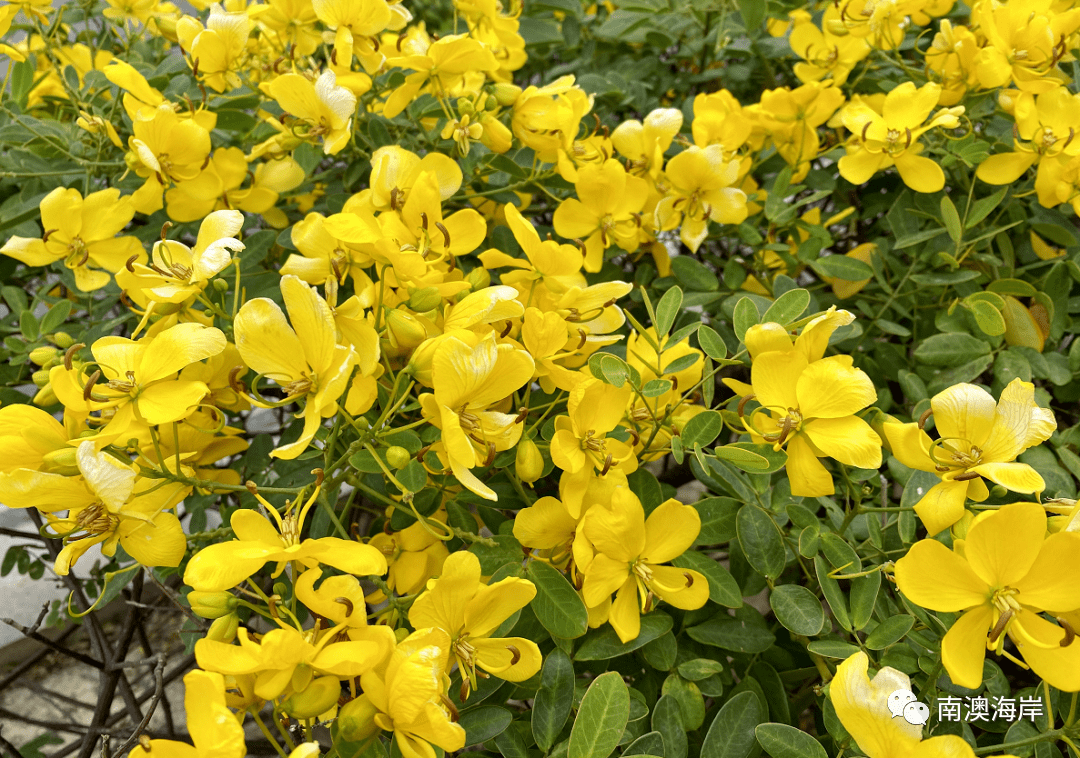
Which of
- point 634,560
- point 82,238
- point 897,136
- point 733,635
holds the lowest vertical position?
point 733,635

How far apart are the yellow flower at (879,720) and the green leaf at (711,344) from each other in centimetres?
31

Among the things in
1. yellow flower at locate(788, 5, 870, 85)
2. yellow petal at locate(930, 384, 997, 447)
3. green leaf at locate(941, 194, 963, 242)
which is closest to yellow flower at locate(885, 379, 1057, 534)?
yellow petal at locate(930, 384, 997, 447)

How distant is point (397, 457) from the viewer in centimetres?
63

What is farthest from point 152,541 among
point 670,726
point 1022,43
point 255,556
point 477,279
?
point 1022,43

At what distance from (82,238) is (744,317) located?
853 millimetres

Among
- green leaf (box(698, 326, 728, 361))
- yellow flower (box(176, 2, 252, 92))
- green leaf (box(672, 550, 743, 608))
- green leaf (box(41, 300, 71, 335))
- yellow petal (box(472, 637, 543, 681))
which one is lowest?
green leaf (box(672, 550, 743, 608))

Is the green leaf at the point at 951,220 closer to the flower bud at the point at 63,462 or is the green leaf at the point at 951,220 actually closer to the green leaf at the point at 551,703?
the green leaf at the point at 551,703

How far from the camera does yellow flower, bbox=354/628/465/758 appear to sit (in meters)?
0.51

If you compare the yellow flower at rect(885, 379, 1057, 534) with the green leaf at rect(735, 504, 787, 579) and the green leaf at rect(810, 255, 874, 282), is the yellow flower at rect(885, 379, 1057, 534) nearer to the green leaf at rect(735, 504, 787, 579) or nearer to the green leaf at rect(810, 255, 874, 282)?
the green leaf at rect(735, 504, 787, 579)

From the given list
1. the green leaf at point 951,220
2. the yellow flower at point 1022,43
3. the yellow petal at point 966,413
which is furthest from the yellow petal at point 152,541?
the yellow flower at point 1022,43

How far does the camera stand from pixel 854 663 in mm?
567

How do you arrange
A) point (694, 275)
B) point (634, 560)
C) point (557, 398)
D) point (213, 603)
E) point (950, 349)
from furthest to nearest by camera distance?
point (694, 275) → point (950, 349) → point (557, 398) → point (634, 560) → point (213, 603)

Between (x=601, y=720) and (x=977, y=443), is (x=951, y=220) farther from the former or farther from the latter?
(x=601, y=720)

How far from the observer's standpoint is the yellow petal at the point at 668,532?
0.70 metres
